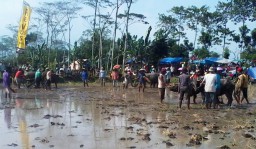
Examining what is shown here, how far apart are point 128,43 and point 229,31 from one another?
50.7 feet

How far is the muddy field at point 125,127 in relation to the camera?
8117 millimetres

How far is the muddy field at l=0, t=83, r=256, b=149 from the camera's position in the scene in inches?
320

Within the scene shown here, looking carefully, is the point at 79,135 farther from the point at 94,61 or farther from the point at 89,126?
the point at 94,61

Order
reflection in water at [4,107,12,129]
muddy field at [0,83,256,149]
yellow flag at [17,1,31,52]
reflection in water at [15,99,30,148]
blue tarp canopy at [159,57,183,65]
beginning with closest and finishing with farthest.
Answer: muddy field at [0,83,256,149] → reflection in water at [15,99,30,148] → reflection in water at [4,107,12,129] → yellow flag at [17,1,31,52] → blue tarp canopy at [159,57,183,65]

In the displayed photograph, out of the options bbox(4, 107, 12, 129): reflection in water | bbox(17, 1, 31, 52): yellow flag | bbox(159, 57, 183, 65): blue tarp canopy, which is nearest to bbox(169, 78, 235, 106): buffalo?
bbox(4, 107, 12, 129): reflection in water

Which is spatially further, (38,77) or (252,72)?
(252,72)

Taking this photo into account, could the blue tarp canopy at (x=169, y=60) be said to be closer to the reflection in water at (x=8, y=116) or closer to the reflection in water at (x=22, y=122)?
the reflection in water at (x=22, y=122)

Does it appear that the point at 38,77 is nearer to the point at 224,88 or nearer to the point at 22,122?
the point at 224,88

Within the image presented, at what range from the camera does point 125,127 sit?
32.9 ft

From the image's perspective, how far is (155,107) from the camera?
47.5 feet

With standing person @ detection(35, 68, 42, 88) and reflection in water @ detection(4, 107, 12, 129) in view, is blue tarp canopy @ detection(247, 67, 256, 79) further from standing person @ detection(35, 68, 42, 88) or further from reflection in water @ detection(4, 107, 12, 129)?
reflection in water @ detection(4, 107, 12, 129)

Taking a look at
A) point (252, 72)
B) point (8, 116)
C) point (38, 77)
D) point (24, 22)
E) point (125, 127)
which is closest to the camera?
point (125, 127)

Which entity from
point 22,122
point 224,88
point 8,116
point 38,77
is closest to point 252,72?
point 224,88

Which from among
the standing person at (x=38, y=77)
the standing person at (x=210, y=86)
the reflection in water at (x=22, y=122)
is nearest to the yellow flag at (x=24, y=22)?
the standing person at (x=38, y=77)
